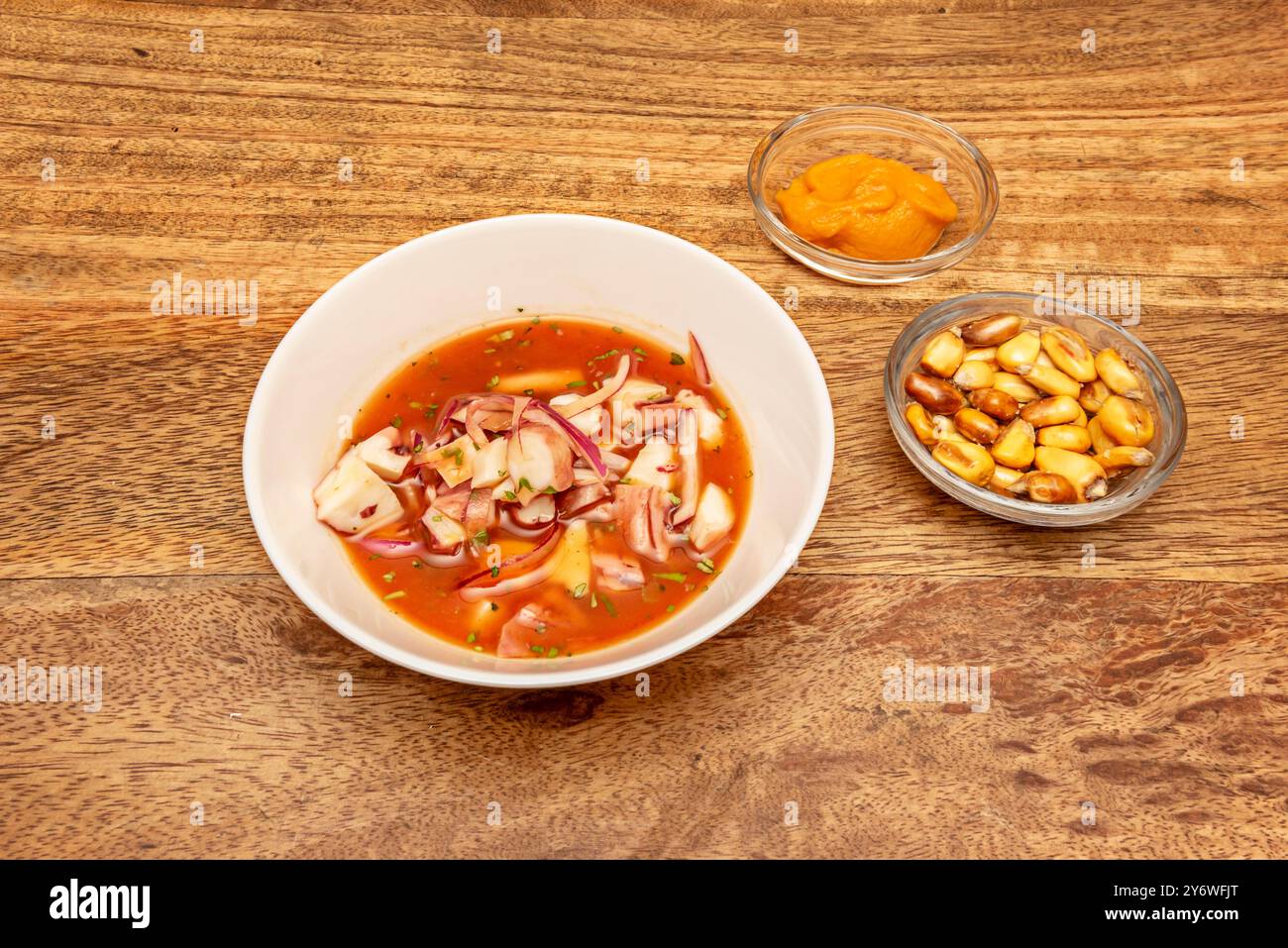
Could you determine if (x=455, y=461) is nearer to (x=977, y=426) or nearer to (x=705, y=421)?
(x=705, y=421)

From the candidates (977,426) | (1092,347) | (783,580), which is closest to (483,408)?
(783,580)

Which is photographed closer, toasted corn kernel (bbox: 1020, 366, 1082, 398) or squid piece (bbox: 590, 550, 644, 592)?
squid piece (bbox: 590, 550, 644, 592)

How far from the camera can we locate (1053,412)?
82.0 inches

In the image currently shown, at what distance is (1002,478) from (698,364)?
65 centimetres

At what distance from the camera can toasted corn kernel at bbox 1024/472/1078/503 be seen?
1974 mm

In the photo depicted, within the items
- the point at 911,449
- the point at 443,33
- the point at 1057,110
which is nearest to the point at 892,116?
the point at 1057,110

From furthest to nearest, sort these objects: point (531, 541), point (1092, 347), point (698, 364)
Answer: point (1092, 347) → point (698, 364) → point (531, 541)

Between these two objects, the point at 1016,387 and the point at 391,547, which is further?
the point at 1016,387

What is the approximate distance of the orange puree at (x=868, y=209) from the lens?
7.92ft

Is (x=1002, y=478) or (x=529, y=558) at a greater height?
(x=1002, y=478)

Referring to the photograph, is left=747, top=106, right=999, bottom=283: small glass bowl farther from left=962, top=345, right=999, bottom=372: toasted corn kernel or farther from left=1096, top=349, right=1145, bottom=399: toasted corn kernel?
left=1096, top=349, right=1145, bottom=399: toasted corn kernel

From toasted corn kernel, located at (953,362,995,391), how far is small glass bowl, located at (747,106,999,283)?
0.32 meters

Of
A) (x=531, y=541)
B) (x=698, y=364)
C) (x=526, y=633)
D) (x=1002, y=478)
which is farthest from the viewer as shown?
(x=698, y=364)

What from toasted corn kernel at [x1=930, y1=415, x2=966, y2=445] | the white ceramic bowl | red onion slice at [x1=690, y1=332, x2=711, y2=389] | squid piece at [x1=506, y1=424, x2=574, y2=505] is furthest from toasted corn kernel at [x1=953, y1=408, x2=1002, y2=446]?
squid piece at [x1=506, y1=424, x2=574, y2=505]
